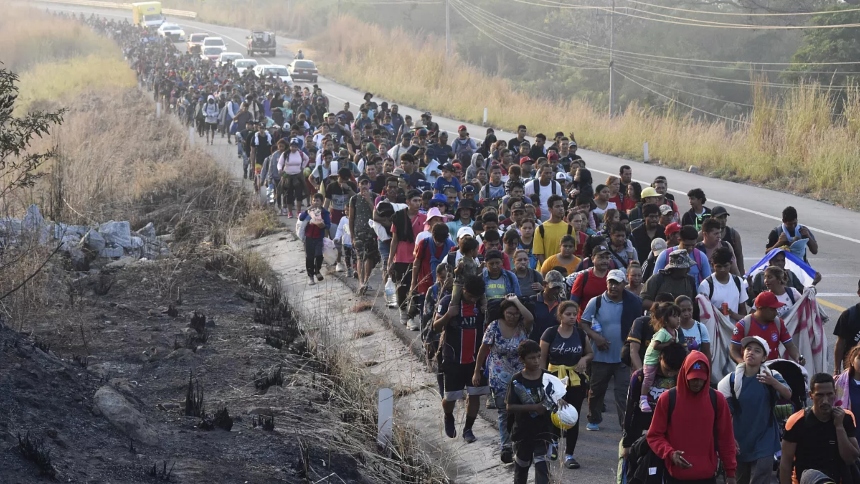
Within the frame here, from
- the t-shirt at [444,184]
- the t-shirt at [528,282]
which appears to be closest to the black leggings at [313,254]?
the t-shirt at [444,184]

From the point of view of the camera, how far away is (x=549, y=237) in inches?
478

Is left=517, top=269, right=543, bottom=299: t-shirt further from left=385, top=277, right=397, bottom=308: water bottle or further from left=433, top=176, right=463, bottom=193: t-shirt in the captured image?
left=433, top=176, right=463, bottom=193: t-shirt

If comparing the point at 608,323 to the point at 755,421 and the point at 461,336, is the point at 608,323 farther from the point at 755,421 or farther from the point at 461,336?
the point at 755,421

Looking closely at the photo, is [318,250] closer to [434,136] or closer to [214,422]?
[434,136]

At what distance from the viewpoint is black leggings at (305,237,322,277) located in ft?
52.5

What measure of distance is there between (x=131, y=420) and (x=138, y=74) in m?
50.0

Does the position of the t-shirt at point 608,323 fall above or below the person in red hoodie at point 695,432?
below

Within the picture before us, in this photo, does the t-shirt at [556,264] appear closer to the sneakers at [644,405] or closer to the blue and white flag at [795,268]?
the blue and white flag at [795,268]

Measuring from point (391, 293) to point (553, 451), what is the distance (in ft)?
18.7

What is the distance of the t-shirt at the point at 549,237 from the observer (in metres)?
12.1

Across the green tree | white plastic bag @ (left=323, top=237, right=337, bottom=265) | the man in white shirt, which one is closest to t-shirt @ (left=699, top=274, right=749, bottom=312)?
the man in white shirt

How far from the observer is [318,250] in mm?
16078

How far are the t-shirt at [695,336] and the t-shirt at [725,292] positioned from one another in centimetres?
113

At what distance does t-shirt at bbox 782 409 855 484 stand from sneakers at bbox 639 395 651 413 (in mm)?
972
